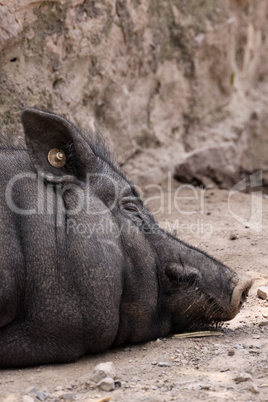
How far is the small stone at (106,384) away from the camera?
2438 millimetres

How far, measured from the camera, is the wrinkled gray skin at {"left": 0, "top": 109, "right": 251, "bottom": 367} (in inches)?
109

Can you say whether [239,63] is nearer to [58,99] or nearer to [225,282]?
[58,99]

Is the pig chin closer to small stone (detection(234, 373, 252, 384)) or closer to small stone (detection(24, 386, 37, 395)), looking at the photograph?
small stone (detection(234, 373, 252, 384))

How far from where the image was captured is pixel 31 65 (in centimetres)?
486

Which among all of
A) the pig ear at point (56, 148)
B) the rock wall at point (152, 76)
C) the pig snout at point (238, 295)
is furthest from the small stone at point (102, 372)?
the rock wall at point (152, 76)

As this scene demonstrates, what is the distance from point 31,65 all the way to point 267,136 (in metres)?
3.84

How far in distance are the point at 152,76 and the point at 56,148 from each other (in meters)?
3.51

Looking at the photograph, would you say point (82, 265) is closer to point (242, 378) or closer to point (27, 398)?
point (27, 398)

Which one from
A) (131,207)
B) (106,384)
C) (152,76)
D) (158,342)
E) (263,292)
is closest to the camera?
(106,384)

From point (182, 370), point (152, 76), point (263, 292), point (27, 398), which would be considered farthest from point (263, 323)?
point (152, 76)

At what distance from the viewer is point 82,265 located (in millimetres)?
2768

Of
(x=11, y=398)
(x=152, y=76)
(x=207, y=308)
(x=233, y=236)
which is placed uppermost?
(x=152, y=76)

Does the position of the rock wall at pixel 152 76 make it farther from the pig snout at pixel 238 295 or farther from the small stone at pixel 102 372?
the small stone at pixel 102 372

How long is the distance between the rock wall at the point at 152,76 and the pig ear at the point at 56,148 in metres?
1.44
